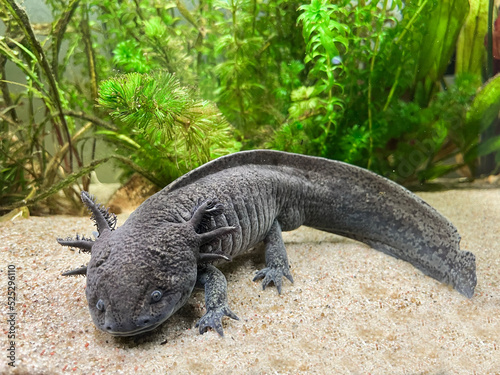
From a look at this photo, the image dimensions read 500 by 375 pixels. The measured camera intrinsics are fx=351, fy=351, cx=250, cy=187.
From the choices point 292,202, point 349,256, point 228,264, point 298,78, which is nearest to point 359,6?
point 298,78

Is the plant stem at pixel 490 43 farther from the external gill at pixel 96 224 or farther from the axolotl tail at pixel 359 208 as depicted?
the external gill at pixel 96 224

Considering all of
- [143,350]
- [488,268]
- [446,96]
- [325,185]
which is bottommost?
[488,268]

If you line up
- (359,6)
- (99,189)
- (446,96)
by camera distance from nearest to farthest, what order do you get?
1. (359,6)
2. (446,96)
3. (99,189)

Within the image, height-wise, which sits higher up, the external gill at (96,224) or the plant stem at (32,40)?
the plant stem at (32,40)

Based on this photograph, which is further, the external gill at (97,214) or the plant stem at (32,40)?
the plant stem at (32,40)

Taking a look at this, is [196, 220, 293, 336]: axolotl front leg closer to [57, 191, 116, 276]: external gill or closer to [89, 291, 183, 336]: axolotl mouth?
[89, 291, 183, 336]: axolotl mouth

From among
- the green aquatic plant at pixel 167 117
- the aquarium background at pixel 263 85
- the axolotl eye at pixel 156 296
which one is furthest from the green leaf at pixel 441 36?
the axolotl eye at pixel 156 296

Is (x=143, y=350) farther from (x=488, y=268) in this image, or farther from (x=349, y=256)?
(x=488, y=268)
